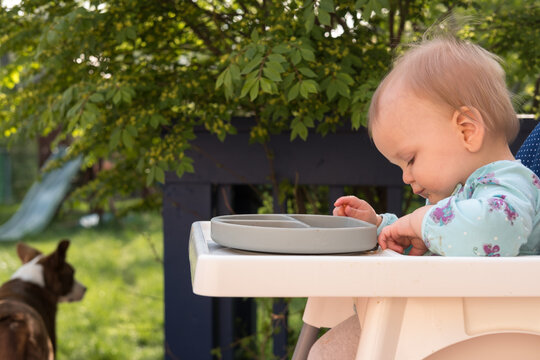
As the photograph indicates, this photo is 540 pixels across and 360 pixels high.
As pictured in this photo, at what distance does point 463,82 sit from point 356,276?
52cm

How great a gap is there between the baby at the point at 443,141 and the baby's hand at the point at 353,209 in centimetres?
14

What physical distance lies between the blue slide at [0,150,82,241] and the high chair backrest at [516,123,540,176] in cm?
624

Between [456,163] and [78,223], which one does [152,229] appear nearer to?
[78,223]

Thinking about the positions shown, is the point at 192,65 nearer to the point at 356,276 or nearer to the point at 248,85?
the point at 248,85

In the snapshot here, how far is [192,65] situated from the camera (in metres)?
2.40

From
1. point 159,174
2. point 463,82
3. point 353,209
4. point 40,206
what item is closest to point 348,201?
point 353,209

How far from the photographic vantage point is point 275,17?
2010 mm

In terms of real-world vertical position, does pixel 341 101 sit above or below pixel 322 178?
above

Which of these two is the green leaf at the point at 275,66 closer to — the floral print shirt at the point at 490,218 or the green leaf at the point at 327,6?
the green leaf at the point at 327,6

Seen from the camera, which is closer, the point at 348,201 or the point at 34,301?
the point at 348,201

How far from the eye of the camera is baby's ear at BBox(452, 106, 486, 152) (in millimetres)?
1139

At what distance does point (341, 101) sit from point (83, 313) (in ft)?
8.86

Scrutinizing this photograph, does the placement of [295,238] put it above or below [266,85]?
below

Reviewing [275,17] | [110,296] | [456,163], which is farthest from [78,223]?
[456,163]
